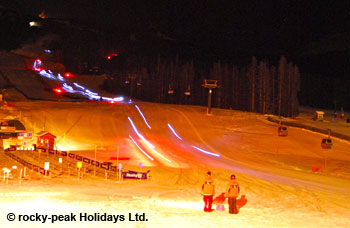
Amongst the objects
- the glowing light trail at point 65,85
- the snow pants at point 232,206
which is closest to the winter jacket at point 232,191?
the snow pants at point 232,206

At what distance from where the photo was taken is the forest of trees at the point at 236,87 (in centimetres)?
6331

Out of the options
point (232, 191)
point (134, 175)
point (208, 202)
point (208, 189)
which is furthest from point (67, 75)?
point (232, 191)

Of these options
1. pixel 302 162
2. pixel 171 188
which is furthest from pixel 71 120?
pixel 171 188

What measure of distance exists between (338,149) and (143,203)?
23976 mm

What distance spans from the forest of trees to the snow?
1805cm

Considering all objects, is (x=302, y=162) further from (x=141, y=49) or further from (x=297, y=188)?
(x=141, y=49)

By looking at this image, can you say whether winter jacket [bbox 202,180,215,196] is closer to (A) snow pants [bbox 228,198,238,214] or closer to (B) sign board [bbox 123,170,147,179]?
(A) snow pants [bbox 228,198,238,214]

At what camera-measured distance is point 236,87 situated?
6756 cm

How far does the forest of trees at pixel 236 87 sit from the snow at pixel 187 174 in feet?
59.2

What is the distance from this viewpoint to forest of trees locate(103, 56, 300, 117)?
63.3 metres

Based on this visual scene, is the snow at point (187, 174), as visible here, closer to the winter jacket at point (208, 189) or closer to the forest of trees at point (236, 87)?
the winter jacket at point (208, 189)

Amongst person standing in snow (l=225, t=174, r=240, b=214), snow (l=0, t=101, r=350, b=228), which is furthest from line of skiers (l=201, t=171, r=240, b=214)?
snow (l=0, t=101, r=350, b=228)

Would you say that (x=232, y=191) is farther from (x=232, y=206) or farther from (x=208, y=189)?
(x=208, y=189)

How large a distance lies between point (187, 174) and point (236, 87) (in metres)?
50.1
